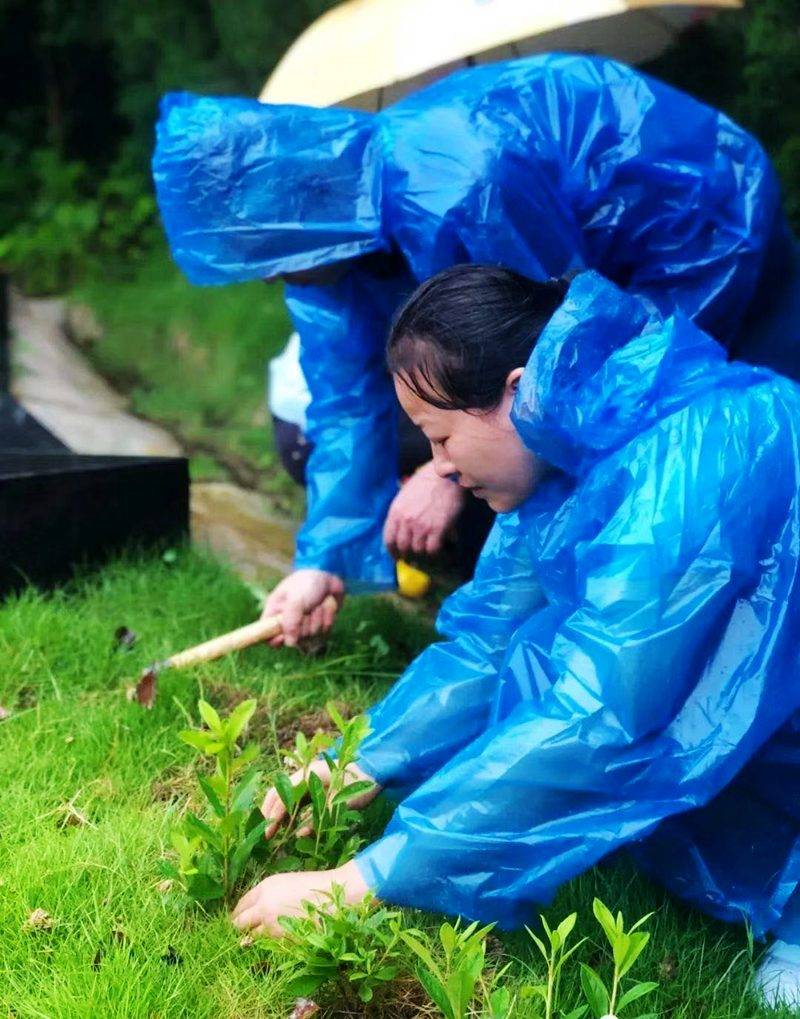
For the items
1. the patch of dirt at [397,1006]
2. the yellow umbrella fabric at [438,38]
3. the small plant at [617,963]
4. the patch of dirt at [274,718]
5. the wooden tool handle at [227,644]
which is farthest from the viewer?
the yellow umbrella fabric at [438,38]

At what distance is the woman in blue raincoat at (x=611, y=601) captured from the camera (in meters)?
1.61

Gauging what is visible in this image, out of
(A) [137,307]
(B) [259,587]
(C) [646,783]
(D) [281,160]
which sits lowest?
(A) [137,307]

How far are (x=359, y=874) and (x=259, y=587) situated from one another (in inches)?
60.2

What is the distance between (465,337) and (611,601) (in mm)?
441

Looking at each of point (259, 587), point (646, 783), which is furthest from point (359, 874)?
point (259, 587)

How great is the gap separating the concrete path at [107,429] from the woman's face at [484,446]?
1549 millimetres

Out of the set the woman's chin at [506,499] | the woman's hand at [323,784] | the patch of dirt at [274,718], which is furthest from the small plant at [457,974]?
the patch of dirt at [274,718]

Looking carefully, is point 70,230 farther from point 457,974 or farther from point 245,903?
point 457,974

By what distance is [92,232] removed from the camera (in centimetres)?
650

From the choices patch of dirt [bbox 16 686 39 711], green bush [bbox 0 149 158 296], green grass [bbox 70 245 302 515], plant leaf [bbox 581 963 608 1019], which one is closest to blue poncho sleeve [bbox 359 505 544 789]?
plant leaf [bbox 581 963 608 1019]

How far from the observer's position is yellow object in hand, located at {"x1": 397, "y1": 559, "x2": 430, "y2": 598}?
11.1 feet

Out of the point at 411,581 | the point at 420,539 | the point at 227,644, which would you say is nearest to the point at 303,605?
the point at 227,644

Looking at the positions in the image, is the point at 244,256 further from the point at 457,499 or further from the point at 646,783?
the point at 646,783

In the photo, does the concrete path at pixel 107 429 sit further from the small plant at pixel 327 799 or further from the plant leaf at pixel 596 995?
the plant leaf at pixel 596 995
